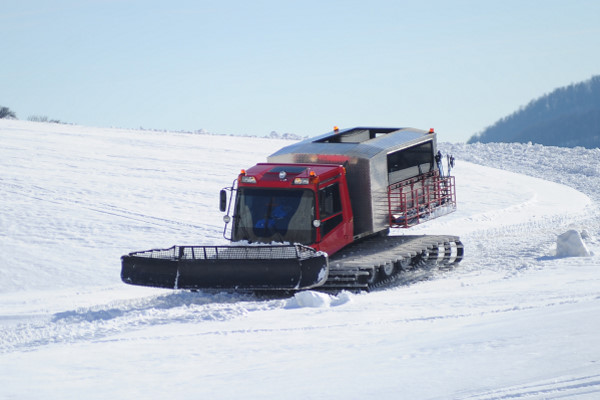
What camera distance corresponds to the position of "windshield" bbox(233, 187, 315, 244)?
1360 centimetres

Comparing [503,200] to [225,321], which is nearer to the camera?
[225,321]

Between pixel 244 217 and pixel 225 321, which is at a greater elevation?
pixel 244 217

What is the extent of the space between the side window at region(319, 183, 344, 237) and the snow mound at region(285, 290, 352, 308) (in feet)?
7.70

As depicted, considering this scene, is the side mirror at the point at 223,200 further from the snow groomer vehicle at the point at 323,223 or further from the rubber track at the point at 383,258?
the rubber track at the point at 383,258

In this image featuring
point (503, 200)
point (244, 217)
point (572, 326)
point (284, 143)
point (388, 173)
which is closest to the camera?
point (572, 326)

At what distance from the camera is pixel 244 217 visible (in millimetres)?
13953

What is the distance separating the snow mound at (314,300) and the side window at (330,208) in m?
2.35

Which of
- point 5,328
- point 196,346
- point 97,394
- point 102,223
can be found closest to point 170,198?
point 102,223

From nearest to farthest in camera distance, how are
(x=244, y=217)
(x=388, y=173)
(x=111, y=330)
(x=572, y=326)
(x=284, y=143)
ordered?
(x=572, y=326) < (x=111, y=330) < (x=244, y=217) < (x=388, y=173) < (x=284, y=143)

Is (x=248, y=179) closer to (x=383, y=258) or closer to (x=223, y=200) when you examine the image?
(x=223, y=200)

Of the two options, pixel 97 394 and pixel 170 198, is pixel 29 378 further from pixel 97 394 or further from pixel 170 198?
pixel 170 198

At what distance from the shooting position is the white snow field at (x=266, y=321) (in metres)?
6.99

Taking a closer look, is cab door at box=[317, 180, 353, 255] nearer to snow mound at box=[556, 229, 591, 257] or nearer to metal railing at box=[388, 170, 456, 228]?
metal railing at box=[388, 170, 456, 228]

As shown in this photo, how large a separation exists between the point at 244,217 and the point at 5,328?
13.8 feet
